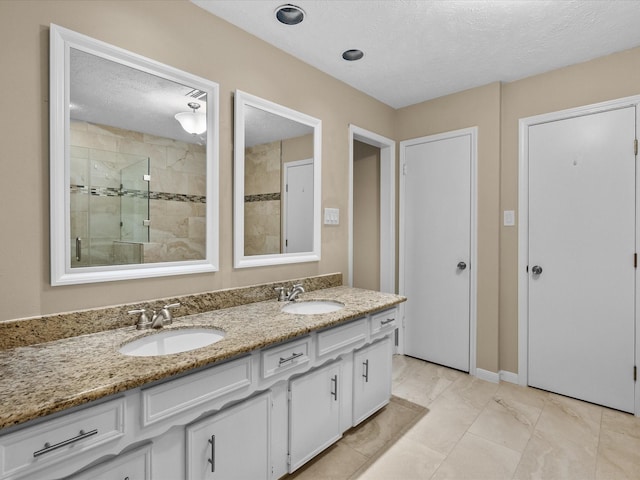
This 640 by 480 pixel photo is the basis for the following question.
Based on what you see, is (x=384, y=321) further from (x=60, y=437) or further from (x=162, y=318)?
(x=60, y=437)

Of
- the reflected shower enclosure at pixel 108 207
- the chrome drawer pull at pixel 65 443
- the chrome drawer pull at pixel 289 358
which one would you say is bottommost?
the chrome drawer pull at pixel 65 443

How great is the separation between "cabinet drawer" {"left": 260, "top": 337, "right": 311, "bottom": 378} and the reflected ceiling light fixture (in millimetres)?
1197

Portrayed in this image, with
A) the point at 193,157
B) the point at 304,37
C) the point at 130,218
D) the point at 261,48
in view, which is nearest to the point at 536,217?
the point at 304,37

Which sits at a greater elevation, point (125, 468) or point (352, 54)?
point (352, 54)

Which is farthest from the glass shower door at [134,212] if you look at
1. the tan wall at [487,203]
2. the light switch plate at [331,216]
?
the tan wall at [487,203]

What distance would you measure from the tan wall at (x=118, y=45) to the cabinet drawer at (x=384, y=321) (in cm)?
61

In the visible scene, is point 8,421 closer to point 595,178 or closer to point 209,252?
point 209,252

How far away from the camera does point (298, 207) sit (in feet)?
7.82

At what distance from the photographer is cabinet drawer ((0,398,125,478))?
860 mm

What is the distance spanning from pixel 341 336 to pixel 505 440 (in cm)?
119

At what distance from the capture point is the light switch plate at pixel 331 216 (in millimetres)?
2613

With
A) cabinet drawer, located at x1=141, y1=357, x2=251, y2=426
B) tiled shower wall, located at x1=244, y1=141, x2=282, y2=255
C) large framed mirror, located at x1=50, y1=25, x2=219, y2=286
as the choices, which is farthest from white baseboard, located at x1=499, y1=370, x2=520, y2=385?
large framed mirror, located at x1=50, y1=25, x2=219, y2=286

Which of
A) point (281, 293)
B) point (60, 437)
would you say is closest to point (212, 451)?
point (60, 437)

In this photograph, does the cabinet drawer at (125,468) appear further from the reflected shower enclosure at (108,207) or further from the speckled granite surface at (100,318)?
the reflected shower enclosure at (108,207)
